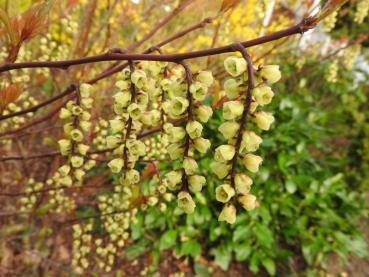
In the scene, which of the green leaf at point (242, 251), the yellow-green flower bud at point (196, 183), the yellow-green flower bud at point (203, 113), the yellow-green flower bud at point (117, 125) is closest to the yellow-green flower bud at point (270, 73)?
the yellow-green flower bud at point (203, 113)

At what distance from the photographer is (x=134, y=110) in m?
0.77

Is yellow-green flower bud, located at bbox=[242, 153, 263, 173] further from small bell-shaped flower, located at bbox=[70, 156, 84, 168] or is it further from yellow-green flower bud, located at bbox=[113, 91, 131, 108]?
small bell-shaped flower, located at bbox=[70, 156, 84, 168]

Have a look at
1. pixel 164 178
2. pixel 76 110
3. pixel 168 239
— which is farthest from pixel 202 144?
pixel 168 239

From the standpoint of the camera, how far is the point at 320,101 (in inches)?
211

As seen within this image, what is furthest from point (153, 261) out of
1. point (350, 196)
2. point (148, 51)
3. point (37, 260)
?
point (148, 51)

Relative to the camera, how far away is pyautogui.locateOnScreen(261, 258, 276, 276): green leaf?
11.2 feet

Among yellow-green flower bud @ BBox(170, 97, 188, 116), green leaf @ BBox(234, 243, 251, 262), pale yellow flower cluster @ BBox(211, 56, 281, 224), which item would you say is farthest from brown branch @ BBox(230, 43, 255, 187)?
green leaf @ BBox(234, 243, 251, 262)

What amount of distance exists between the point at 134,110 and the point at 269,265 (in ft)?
9.83

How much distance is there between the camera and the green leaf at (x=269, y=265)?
340 cm

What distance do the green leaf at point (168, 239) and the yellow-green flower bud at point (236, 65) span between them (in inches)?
109

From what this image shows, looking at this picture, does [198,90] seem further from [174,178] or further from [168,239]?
[168,239]

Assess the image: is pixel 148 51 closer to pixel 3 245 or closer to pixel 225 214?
pixel 225 214

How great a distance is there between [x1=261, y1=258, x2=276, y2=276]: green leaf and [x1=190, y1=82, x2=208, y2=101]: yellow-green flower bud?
3017 mm

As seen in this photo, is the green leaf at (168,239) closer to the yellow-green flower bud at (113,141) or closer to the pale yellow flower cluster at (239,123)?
the yellow-green flower bud at (113,141)
